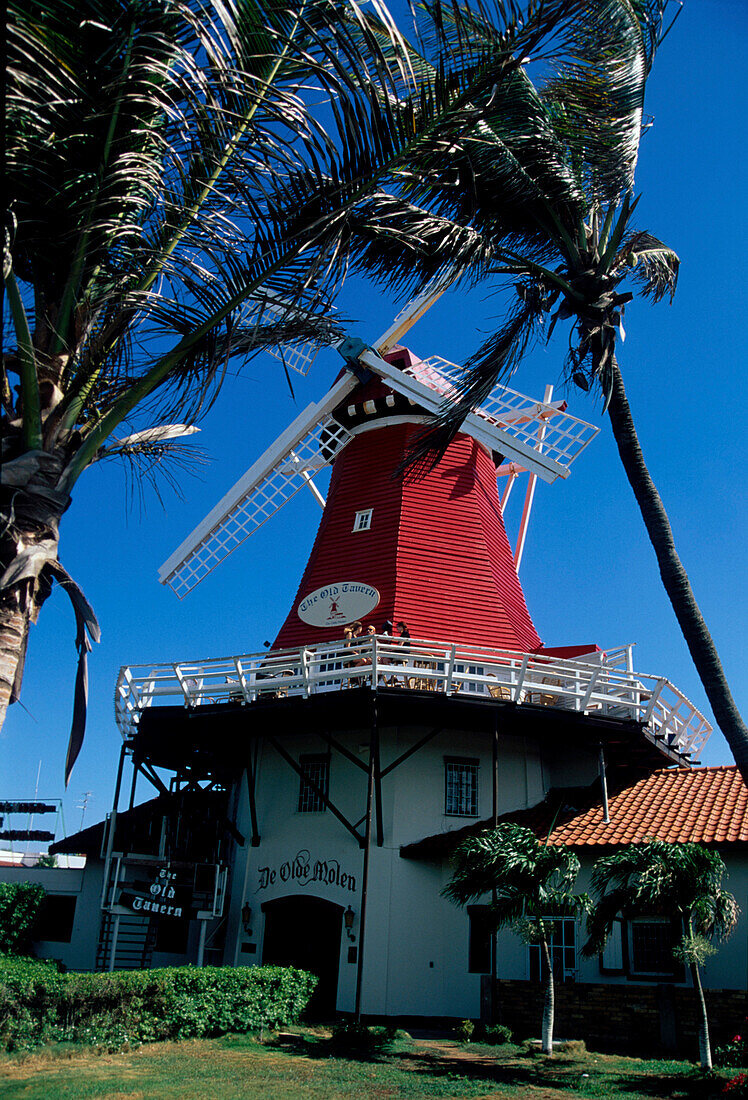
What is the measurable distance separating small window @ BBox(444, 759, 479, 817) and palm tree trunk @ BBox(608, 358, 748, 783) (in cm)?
921

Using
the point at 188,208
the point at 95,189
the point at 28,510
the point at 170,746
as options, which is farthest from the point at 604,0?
the point at 170,746

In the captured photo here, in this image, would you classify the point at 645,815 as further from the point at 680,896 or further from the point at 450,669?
the point at 680,896

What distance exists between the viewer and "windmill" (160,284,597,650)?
18422mm

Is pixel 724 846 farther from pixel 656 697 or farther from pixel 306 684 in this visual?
pixel 306 684

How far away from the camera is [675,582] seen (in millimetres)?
9266

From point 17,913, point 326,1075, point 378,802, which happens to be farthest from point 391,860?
point 17,913

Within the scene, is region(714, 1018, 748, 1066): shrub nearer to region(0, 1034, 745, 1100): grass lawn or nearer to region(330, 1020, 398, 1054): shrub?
region(0, 1034, 745, 1100): grass lawn

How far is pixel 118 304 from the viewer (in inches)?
230

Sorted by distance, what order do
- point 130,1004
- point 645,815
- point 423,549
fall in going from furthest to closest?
point 423,549
point 645,815
point 130,1004

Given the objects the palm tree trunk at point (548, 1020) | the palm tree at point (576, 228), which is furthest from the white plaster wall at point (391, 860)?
the palm tree at point (576, 228)

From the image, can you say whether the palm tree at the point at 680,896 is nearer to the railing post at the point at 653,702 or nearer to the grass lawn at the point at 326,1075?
the grass lawn at the point at 326,1075

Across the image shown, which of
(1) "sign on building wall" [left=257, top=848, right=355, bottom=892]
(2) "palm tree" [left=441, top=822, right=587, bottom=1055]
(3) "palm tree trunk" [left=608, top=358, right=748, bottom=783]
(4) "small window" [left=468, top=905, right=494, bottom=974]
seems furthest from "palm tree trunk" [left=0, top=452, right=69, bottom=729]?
(4) "small window" [left=468, top=905, right=494, bottom=974]

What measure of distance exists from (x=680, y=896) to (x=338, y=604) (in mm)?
9407

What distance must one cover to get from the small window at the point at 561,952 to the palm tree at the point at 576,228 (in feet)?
27.1
